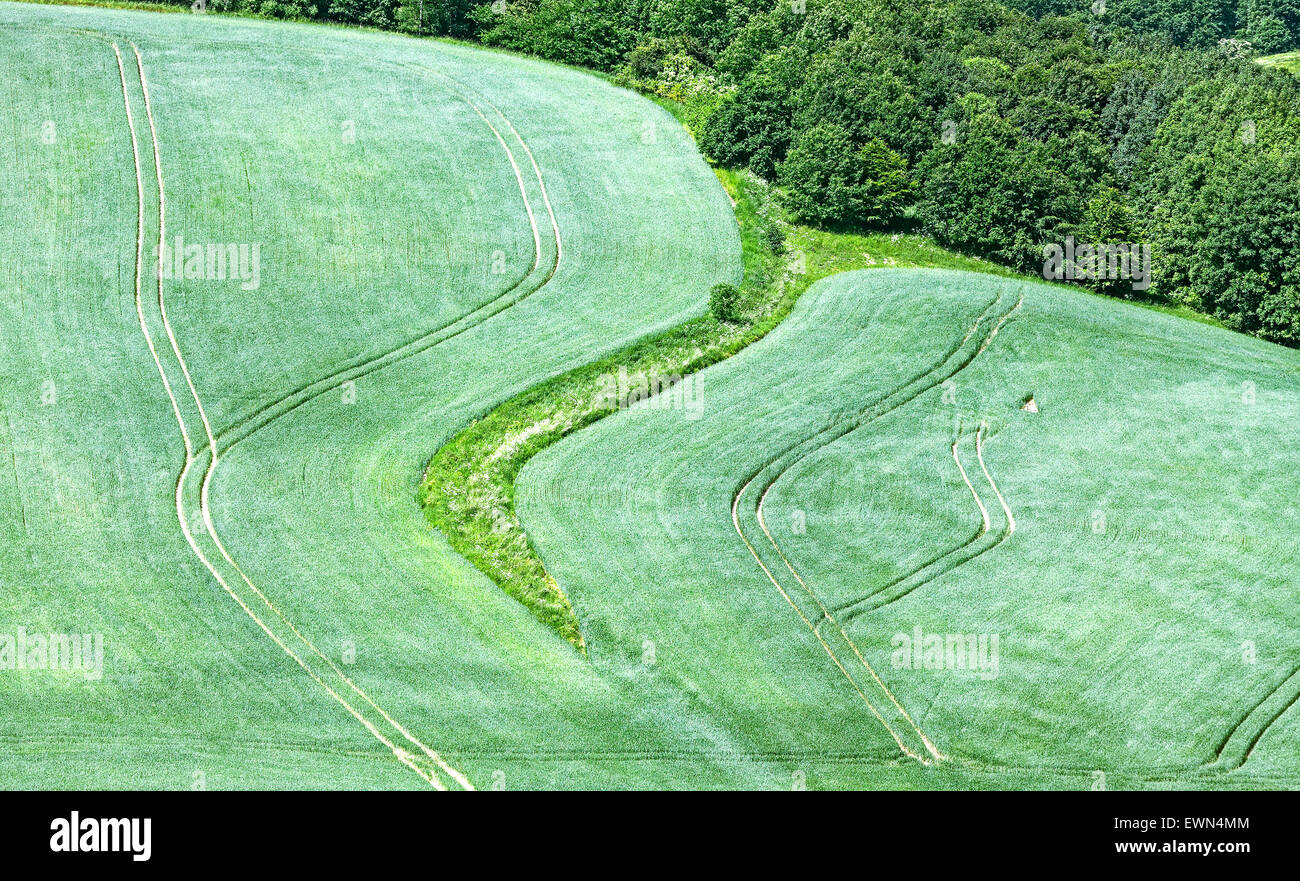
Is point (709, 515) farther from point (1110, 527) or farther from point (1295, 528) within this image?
point (1295, 528)

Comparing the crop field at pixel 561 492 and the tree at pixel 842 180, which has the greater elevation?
the tree at pixel 842 180

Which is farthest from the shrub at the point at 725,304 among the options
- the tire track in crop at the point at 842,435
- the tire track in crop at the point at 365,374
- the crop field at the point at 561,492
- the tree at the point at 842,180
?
the tree at the point at 842,180

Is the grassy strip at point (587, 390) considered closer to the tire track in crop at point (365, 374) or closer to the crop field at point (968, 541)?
the crop field at point (968, 541)

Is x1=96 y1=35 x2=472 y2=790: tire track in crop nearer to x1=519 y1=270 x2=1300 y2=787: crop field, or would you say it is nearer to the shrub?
x1=519 y1=270 x2=1300 y2=787: crop field

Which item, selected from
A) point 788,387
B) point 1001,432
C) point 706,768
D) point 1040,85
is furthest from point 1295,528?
point 1040,85

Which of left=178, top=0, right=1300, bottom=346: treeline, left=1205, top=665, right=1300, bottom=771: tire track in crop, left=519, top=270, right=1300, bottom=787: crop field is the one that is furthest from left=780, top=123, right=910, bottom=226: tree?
left=1205, top=665, right=1300, bottom=771: tire track in crop

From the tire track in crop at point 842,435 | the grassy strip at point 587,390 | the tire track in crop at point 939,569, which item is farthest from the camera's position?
the grassy strip at point 587,390

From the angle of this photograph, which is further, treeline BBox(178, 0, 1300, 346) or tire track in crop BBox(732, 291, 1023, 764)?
treeline BBox(178, 0, 1300, 346)
